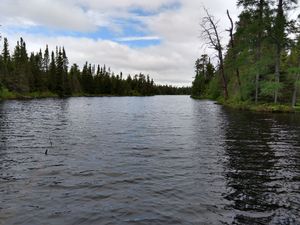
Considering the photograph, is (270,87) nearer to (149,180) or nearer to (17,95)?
(149,180)

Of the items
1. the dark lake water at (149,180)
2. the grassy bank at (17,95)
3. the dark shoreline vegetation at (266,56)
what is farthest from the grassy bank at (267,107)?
the grassy bank at (17,95)

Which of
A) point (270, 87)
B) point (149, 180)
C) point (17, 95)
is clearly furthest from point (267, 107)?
point (17, 95)

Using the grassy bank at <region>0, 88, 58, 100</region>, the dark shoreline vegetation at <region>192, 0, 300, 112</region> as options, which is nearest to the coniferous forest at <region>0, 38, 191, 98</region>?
the grassy bank at <region>0, 88, 58, 100</region>

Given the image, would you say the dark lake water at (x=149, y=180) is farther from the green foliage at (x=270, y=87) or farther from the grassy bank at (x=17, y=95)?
the grassy bank at (x=17, y=95)

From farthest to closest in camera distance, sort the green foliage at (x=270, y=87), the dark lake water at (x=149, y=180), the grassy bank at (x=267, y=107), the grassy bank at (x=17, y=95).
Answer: the grassy bank at (x=17, y=95), the green foliage at (x=270, y=87), the grassy bank at (x=267, y=107), the dark lake water at (x=149, y=180)

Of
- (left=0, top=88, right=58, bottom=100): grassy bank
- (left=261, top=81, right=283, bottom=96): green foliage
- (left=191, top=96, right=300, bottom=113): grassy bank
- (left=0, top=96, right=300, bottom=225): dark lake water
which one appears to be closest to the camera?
(left=0, top=96, right=300, bottom=225): dark lake water

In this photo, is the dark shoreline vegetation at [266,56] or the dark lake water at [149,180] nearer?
the dark lake water at [149,180]

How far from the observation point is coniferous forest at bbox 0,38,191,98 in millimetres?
88500

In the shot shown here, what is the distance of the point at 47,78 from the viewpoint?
108m

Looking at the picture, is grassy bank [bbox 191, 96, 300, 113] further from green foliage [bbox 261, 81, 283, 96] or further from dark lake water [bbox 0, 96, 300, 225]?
dark lake water [bbox 0, 96, 300, 225]

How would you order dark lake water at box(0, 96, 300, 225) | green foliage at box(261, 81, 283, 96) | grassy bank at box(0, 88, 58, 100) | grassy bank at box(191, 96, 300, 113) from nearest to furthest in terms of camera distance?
dark lake water at box(0, 96, 300, 225)
grassy bank at box(191, 96, 300, 113)
green foliage at box(261, 81, 283, 96)
grassy bank at box(0, 88, 58, 100)

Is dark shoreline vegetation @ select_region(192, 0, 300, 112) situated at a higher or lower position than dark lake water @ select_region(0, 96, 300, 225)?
higher

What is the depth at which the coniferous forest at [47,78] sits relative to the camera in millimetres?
88500

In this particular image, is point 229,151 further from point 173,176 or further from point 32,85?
point 32,85
